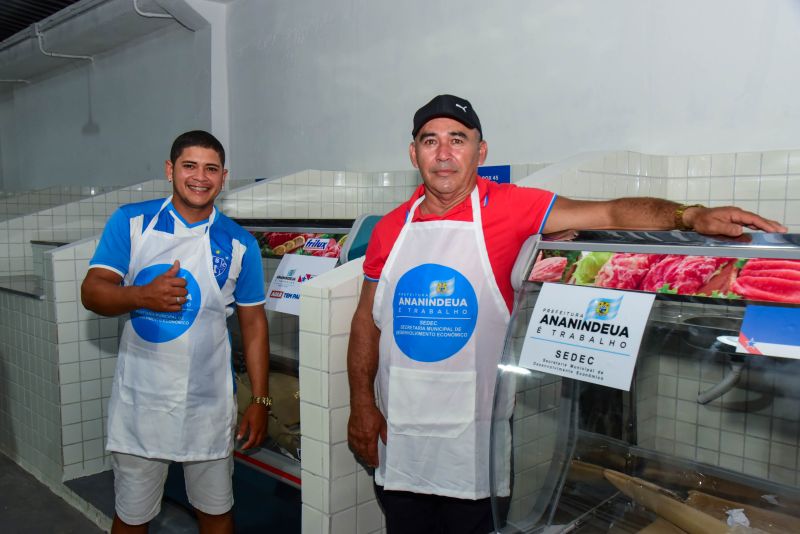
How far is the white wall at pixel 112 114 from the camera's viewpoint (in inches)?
239

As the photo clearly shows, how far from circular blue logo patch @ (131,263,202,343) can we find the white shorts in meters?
0.42

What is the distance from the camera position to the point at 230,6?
569 cm

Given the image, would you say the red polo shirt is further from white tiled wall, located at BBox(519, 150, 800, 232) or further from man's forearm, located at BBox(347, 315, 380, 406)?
white tiled wall, located at BBox(519, 150, 800, 232)

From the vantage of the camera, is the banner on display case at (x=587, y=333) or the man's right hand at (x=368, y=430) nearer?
the banner on display case at (x=587, y=333)

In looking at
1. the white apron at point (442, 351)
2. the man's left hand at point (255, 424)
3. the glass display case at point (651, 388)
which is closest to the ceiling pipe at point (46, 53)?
the man's left hand at point (255, 424)

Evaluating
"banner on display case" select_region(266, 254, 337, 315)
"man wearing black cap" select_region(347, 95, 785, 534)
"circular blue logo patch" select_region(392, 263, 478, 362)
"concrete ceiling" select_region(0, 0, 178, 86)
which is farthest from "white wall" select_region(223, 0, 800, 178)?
"circular blue logo patch" select_region(392, 263, 478, 362)

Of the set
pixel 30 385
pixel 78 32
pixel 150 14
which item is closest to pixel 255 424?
pixel 30 385

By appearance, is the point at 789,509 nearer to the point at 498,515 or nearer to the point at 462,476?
the point at 498,515

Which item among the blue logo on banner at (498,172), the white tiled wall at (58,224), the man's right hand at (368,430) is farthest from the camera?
the white tiled wall at (58,224)

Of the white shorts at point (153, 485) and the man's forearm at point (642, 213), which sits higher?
the man's forearm at point (642, 213)

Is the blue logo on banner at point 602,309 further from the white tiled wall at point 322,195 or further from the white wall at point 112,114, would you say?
the white wall at point 112,114

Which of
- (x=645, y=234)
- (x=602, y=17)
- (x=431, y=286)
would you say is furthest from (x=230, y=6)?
(x=645, y=234)

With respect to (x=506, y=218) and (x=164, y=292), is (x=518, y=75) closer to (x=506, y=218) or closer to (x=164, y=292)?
(x=506, y=218)

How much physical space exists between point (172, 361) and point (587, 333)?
143 cm
